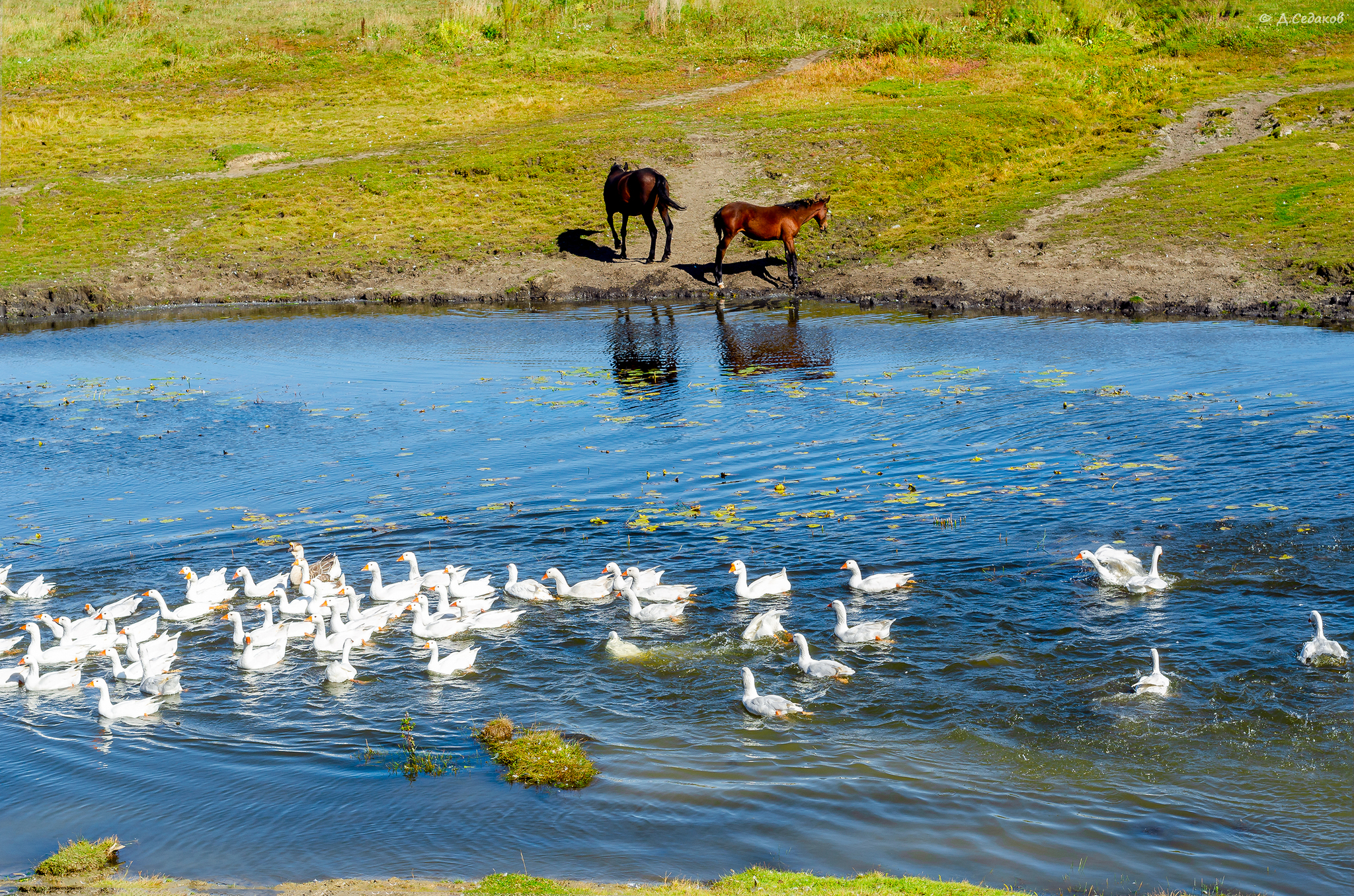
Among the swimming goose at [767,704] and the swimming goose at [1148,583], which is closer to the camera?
the swimming goose at [767,704]

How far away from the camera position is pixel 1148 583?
1406cm

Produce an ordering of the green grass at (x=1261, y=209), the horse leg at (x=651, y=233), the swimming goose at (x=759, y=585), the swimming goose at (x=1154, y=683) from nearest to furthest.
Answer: the swimming goose at (x=1154, y=683) → the swimming goose at (x=759, y=585) → the green grass at (x=1261, y=209) → the horse leg at (x=651, y=233)

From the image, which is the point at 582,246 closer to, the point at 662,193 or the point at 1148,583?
the point at 662,193

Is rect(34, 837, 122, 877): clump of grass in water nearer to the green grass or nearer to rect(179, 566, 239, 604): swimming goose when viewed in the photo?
rect(179, 566, 239, 604): swimming goose

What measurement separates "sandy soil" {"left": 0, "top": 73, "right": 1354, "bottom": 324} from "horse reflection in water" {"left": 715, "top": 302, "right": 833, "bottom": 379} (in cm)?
334

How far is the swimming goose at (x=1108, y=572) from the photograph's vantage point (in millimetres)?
14203

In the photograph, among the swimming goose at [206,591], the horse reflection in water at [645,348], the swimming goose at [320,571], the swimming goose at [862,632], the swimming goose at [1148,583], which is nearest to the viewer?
the swimming goose at [862,632]

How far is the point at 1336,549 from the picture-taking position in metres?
14.8

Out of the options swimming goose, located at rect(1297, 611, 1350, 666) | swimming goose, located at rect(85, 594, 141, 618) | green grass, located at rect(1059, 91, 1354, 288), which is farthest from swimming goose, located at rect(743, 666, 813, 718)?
green grass, located at rect(1059, 91, 1354, 288)

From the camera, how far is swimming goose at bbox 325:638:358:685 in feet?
43.1

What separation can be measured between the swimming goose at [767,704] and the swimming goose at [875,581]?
9.39 feet

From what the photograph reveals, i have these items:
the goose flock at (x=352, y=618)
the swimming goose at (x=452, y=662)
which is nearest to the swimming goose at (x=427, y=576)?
the goose flock at (x=352, y=618)

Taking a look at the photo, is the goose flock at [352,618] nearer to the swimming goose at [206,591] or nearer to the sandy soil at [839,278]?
the swimming goose at [206,591]

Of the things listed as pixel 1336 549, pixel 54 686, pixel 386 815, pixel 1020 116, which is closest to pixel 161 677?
pixel 54 686
